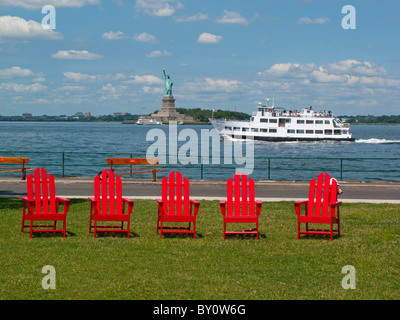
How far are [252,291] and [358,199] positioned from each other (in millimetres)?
11221

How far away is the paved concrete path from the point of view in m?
18.0

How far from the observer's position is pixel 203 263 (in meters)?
8.33

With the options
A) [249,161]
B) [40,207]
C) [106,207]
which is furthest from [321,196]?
[249,161]

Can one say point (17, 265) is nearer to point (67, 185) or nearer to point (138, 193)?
point (138, 193)

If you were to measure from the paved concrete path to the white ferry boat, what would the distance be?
75.2 meters

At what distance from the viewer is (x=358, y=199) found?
17234 mm

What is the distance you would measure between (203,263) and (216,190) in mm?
11865

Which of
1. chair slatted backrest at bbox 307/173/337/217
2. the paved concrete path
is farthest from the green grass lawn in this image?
the paved concrete path

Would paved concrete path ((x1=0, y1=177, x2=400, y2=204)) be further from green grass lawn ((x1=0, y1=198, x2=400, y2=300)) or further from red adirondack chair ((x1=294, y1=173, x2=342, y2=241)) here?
red adirondack chair ((x1=294, y1=173, x2=342, y2=241))

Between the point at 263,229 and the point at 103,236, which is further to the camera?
the point at 263,229

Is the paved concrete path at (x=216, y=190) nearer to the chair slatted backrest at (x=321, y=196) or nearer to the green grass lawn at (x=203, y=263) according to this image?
the green grass lawn at (x=203, y=263)

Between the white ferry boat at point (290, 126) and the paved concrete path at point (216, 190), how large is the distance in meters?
75.2

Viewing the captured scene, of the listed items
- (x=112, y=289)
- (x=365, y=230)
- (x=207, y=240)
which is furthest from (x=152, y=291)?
(x=365, y=230)

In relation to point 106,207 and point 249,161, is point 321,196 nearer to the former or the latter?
point 106,207
